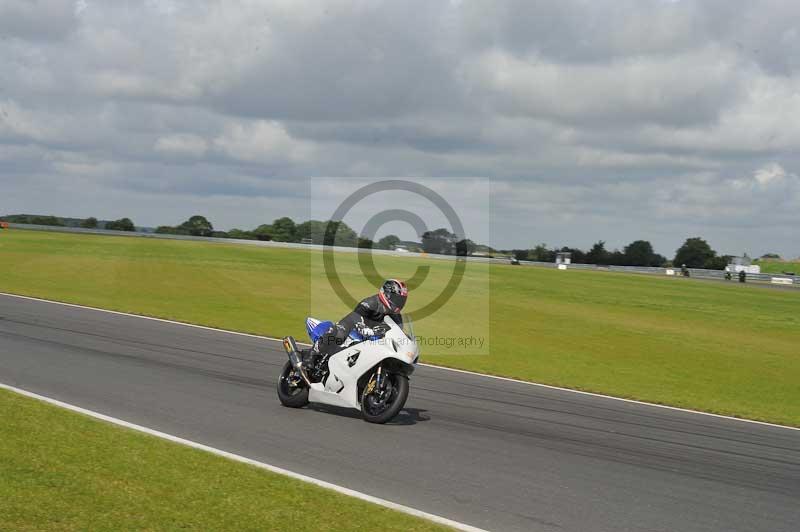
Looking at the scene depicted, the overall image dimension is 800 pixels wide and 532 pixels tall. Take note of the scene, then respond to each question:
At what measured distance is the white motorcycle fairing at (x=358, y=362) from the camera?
10.5 m

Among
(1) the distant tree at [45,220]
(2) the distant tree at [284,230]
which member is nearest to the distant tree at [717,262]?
(2) the distant tree at [284,230]

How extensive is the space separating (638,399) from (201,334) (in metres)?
11.2

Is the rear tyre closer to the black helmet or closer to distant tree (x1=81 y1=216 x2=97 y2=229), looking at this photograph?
the black helmet

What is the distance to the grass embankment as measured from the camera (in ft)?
20.0

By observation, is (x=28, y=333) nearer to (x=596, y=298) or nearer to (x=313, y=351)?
(x=313, y=351)

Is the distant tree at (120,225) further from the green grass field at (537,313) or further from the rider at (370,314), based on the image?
the rider at (370,314)

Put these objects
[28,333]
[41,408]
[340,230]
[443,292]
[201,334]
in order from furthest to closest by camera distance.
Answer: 1. [340,230]
2. [443,292]
3. [201,334]
4. [28,333]
5. [41,408]

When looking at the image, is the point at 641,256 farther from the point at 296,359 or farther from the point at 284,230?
the point at 296,359

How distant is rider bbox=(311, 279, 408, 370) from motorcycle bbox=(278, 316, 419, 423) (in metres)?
0.09

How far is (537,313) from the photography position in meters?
37.1

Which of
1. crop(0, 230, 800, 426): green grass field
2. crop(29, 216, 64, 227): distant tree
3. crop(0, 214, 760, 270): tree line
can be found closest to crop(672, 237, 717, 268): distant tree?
crop(0, 214, 760, 270): tree line

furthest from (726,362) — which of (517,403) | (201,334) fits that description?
(201,334)

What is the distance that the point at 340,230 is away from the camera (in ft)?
200

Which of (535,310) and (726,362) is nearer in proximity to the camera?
(726,362)
